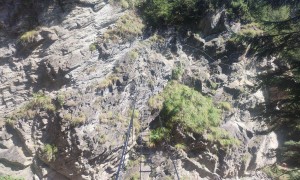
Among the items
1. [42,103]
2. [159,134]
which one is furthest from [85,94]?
[159,134]

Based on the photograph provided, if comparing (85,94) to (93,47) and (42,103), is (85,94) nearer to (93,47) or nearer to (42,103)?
(42,103)

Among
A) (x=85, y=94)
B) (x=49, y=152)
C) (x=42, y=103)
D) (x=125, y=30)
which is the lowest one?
(x=49, y=152)

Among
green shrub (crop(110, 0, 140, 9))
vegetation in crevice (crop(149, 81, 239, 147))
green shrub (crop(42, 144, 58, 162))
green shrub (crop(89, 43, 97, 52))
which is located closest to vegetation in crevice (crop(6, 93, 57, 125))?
green shrub (crop(42, 144, 58, 162))

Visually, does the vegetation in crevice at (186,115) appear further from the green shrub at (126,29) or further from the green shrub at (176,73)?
the green shrub at (126,29)

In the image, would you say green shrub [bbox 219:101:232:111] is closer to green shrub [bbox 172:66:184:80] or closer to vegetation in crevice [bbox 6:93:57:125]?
green shrub [bbox 172:66:184:80]

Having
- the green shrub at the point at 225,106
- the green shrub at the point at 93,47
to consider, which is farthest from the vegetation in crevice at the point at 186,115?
the green shrub at the point at 93,47

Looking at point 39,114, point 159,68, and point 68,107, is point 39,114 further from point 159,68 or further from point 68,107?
point 159,68

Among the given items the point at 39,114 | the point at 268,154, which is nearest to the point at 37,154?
the point at 39,114
